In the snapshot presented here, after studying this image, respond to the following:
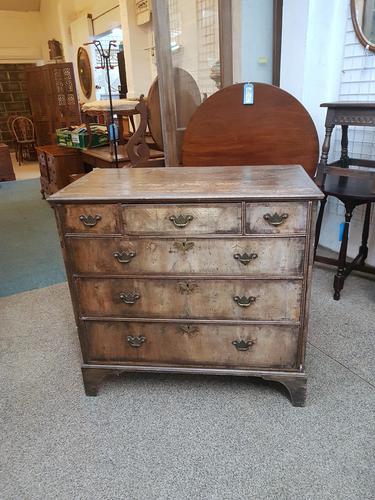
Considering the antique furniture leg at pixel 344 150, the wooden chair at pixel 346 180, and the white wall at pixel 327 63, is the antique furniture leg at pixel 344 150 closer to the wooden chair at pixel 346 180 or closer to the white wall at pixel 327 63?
the wooden chair at pixel 346 180

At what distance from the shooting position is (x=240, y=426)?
1549mm

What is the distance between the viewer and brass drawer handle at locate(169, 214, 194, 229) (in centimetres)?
142

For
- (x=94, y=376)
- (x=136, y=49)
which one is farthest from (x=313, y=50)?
(x=136, y=49)

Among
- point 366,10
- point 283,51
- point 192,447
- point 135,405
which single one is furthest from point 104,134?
point 192,447

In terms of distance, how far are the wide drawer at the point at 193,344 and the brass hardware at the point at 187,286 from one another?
151 millimetres

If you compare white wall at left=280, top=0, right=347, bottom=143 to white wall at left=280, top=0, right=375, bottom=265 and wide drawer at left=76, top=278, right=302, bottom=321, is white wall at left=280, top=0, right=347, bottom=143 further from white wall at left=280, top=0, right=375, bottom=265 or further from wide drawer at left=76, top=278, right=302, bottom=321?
wide drawer at left=76, top=278, right=302, bottom=321

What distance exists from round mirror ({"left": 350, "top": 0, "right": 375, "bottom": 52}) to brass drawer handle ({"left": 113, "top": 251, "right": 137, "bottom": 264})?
2.07 metres

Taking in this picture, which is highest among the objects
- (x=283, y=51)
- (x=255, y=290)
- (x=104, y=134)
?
(x=283, y=51)

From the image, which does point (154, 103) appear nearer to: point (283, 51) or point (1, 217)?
point (283, 51)

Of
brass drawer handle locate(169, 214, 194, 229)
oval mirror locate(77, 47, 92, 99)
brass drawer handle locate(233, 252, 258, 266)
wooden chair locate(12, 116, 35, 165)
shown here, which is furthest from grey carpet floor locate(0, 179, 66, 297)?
wooden chair locate(12, 116, 35, 165)

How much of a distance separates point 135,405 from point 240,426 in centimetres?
46

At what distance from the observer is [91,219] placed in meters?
1.46

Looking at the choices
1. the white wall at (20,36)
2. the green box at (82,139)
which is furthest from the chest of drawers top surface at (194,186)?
the white wall at (20,36)

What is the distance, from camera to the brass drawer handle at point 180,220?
1416 mm
